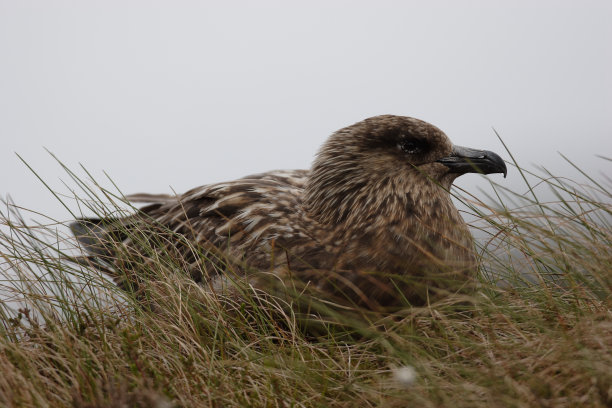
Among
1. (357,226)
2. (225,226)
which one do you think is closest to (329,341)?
(357,226)

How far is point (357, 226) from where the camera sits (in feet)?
11.6

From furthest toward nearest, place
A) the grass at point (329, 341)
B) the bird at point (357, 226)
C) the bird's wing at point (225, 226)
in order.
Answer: the bird's wing at point (225, 226)
the bird at point (357, 226)
the grass at point (329, 341)

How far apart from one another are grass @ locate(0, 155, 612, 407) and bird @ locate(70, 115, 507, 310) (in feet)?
0.54

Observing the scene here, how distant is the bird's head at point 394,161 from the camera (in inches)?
143

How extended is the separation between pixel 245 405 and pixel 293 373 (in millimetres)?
275

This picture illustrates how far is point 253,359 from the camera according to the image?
254 centimetres

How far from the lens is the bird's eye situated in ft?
12.0

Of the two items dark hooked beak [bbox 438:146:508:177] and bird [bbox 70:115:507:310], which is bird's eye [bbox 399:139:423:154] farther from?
dark hooked beak [bbox 438:146:508:177]

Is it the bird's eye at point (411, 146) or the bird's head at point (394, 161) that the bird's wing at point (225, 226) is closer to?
the bird's head at point (394, 161)

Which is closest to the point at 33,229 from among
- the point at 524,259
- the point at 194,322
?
the point at 194,322

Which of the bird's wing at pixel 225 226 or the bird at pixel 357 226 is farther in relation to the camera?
the bird's wing at pixel 225 226

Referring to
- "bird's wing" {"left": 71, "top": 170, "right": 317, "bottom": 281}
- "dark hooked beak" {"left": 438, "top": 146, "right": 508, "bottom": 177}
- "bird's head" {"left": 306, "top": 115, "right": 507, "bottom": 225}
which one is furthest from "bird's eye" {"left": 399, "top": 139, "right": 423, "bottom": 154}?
"bird's wing" {"left": 71, "top": 170, "right": 317, "bottom": 281}

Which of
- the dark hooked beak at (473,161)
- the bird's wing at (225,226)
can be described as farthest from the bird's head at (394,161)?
the bird's wing at (225,226)

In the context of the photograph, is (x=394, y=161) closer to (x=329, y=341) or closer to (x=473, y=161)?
(x=473, y=161)
